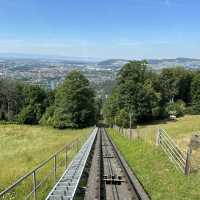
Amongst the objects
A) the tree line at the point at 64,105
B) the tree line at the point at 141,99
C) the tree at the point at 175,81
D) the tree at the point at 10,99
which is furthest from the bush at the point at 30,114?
the tree at the point at 175,81

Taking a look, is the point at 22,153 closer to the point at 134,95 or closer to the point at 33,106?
the point at 134,95

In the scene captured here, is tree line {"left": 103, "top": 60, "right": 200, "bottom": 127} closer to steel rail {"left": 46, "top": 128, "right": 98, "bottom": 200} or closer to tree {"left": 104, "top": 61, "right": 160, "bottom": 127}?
tree {"left": 104, "top": 61, "right": 160, "bottom": 127}

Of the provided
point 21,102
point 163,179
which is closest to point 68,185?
point 163,179

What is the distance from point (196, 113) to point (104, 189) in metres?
91.5

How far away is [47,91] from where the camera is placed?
109062 mm

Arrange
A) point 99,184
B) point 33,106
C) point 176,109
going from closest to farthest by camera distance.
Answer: point 99,184, point 176,109, point 33,106

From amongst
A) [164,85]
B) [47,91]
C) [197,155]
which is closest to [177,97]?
[164,85]

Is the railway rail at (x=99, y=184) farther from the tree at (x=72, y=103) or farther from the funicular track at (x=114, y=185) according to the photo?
the tree at (x=72, y=103)

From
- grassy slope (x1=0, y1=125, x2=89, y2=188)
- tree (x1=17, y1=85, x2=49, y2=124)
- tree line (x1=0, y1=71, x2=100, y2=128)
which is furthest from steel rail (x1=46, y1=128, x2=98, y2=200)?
tree (x1=17, y1=85, x2=49, y2=124)

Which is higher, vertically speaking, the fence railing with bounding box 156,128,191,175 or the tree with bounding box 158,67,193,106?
the fence railing with bounding box 156,128,191,175

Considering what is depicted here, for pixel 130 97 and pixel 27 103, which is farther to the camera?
pixel 27 103

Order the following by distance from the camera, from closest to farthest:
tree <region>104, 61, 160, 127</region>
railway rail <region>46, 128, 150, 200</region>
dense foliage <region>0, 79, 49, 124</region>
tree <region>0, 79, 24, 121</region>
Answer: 1. railway rail <region>46, 128, 150, 200</region>
2. tree <region>104, 61, 160, 127</region>
3. dense foliage <region>0, 79, 49, 124</region>
4. tree <region>0, 79, 24, 121</region>

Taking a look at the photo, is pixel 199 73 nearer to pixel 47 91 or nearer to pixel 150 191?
pixel 47 91

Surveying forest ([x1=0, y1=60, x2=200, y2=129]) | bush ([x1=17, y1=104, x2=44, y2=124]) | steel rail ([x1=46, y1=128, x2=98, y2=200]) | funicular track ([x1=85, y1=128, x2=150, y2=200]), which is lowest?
bush ([x1=17, y1=104, x2=44, y2=124])
